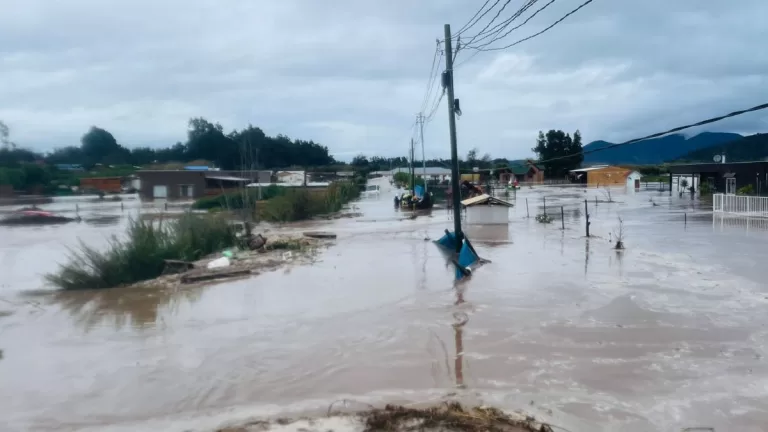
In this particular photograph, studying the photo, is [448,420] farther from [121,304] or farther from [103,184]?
[103,184]

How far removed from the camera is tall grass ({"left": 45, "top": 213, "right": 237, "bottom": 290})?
61.7 ft

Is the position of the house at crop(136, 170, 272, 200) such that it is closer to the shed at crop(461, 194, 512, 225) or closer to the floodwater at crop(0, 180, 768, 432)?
the shed at crop(461, 194, 512, 225)

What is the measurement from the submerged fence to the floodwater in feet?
44.7

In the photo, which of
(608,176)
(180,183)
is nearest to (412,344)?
(180,183)

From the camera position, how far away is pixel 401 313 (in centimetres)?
1372

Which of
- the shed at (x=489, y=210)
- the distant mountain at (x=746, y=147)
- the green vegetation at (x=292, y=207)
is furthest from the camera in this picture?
the distant mountain at (x=746, y=147)

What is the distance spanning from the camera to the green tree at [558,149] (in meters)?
102

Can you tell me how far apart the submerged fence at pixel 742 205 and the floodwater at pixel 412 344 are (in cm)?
1361

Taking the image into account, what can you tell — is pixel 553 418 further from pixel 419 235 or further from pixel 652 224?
pixel 652 224

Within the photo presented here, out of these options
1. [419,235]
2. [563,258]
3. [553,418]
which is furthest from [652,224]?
[553,418]

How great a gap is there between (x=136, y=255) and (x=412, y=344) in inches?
451

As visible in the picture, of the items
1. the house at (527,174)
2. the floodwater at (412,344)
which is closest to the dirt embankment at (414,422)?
the floodwater at (412,344)

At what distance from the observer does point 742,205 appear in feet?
114

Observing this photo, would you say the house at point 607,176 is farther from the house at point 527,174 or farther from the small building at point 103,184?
the small building at point 103,184
